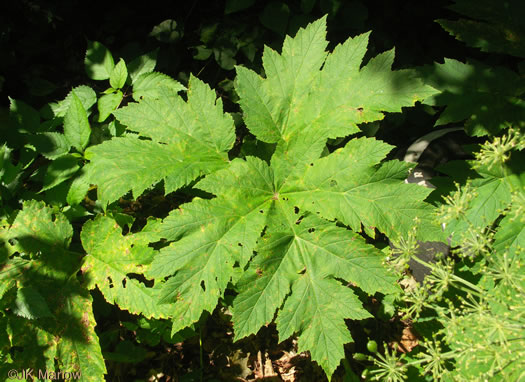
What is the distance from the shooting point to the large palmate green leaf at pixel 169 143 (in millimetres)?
2047

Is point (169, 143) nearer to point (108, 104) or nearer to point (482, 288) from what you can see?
point (108, 104)

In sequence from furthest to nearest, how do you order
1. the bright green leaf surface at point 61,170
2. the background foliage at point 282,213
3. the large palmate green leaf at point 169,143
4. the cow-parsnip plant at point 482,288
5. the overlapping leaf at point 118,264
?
1. the bright green leaf surface at point 61,170
2. the overlapping leaf at point 118,264
3. the large palmate green leaf at point 169,143
4. the background foliage at point 282,213
5. the cow-parsnip plant at point 482,288

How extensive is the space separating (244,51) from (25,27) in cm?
197

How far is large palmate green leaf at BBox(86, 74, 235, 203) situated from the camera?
2.05 m

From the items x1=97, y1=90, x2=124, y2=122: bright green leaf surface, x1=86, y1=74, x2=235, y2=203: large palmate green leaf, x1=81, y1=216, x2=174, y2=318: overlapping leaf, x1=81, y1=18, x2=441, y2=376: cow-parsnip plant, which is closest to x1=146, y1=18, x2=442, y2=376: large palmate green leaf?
x1=81, y1=18, x2=441, y2=376: cow-parsnip plant

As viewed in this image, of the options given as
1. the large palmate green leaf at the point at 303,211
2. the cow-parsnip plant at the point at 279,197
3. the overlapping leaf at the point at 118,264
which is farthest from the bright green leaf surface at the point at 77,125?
the large palmate green leaf at the point at 303,211

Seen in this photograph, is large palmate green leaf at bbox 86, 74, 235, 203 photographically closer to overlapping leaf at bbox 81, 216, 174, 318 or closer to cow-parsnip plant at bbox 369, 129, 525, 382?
overlapping leaf at bbox 81, 216, 174, 318

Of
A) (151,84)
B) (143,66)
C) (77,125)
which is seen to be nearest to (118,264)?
(77,125)

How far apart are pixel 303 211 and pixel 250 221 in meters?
0.28

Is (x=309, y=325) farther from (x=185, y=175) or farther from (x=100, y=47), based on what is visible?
(x=100, y=47)

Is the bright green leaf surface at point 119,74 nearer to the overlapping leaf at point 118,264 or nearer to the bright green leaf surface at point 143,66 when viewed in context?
the bright green leaf surface at point 143,66

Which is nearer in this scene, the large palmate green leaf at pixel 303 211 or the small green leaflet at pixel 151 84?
the large palmate green leaf at pixel 303 211

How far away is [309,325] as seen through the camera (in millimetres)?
1892

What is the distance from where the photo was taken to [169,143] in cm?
217
